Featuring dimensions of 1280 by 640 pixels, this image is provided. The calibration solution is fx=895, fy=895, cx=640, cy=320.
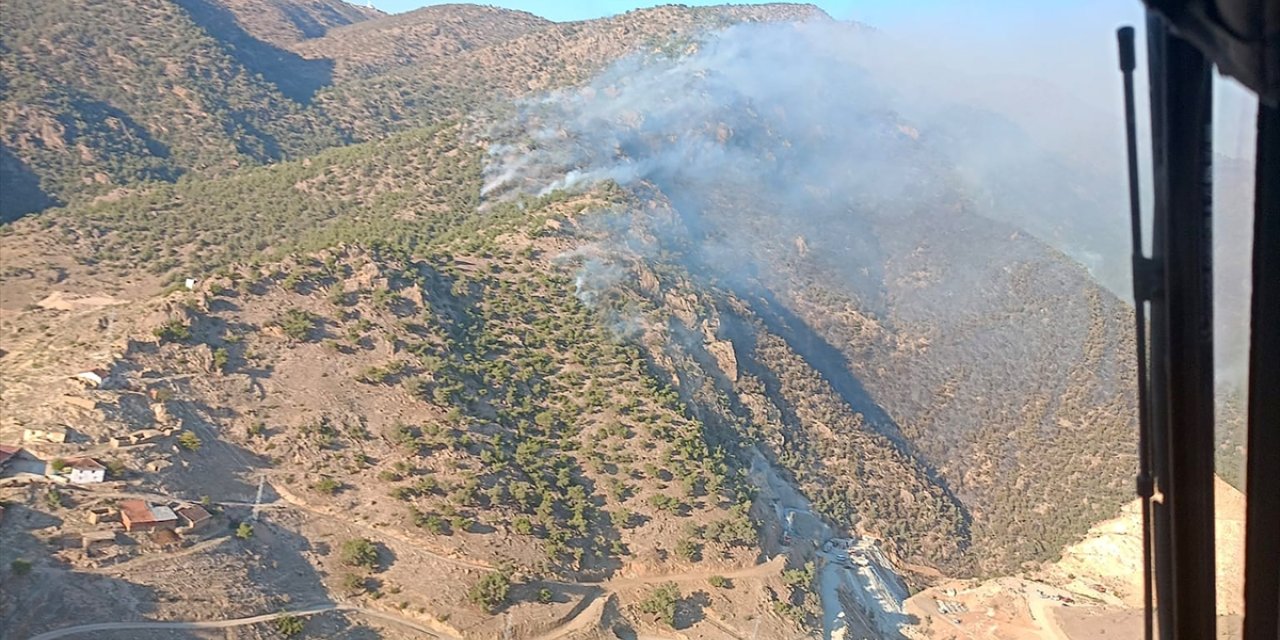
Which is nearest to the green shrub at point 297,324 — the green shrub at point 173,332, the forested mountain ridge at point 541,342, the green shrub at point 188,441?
the forested mountain ridge at point 541,342

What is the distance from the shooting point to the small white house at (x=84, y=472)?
Result: 52.3ft

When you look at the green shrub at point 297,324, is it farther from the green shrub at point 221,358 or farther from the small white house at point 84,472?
the small white house at point 84,472

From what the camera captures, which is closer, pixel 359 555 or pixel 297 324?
pixel 359 555

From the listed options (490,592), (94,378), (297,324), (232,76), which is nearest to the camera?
(490,592)

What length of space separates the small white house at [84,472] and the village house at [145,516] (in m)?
0.79

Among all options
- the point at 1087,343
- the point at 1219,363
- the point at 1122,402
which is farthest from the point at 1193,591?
the point at 1087,343

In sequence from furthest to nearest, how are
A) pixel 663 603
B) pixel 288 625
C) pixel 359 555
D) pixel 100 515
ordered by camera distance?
pixel 663 603
pixel 359 555
pixel 100 515
pixel 288 625

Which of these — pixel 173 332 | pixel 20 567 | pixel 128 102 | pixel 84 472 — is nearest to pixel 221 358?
pixel 173 332

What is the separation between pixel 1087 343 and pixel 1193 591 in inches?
1306

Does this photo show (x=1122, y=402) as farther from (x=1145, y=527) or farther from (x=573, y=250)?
(x=1145, y=527)

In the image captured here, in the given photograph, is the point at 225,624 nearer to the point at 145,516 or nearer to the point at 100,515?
the point at 145,516

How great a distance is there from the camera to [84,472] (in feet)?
52.6

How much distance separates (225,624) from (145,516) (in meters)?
2.72

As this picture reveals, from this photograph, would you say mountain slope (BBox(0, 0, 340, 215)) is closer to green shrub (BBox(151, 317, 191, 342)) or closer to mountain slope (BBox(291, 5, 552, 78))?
mountain slope (BBox(291, 5, 552, 78))
